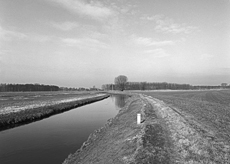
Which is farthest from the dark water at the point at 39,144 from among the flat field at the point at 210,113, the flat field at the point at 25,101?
the flat field at the point at 210,113

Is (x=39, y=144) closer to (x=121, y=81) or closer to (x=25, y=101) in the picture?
(x=25, y=101)

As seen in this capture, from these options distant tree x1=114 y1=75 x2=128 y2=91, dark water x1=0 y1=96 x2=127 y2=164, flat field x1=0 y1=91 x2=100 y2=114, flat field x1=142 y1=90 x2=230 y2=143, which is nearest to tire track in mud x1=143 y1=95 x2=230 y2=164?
flat field x1=142 y1=90 x2=230 y2=143

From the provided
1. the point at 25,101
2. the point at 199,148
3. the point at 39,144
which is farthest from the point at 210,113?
the point at 25,101

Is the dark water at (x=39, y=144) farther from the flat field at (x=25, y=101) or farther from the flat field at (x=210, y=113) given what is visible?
the flat field at (x=210, y=113)

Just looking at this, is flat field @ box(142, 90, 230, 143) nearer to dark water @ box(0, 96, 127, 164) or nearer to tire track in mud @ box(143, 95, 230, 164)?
tire track in mud @ box(143, 95, 230, 164)

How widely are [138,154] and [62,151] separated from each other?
5855 mm

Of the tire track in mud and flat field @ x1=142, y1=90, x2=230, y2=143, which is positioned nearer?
the tire track in mud

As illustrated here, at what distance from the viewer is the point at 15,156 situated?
341 inches

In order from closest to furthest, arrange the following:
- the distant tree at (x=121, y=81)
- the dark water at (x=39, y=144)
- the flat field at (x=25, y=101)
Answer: the dark water at (x=39, y=144) → the flat field at (x=25, y=101) → the distant tree at (x=121, y=81)

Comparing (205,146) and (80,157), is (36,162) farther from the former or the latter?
Result: (205,146)

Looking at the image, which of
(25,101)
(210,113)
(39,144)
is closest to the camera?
(39,144)

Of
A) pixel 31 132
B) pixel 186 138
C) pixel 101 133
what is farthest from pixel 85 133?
pixel 186 138

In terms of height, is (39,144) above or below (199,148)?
below

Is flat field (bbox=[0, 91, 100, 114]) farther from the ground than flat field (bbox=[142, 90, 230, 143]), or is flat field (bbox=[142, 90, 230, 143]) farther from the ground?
flat field (bbox=[142, 90, 230, 143])
